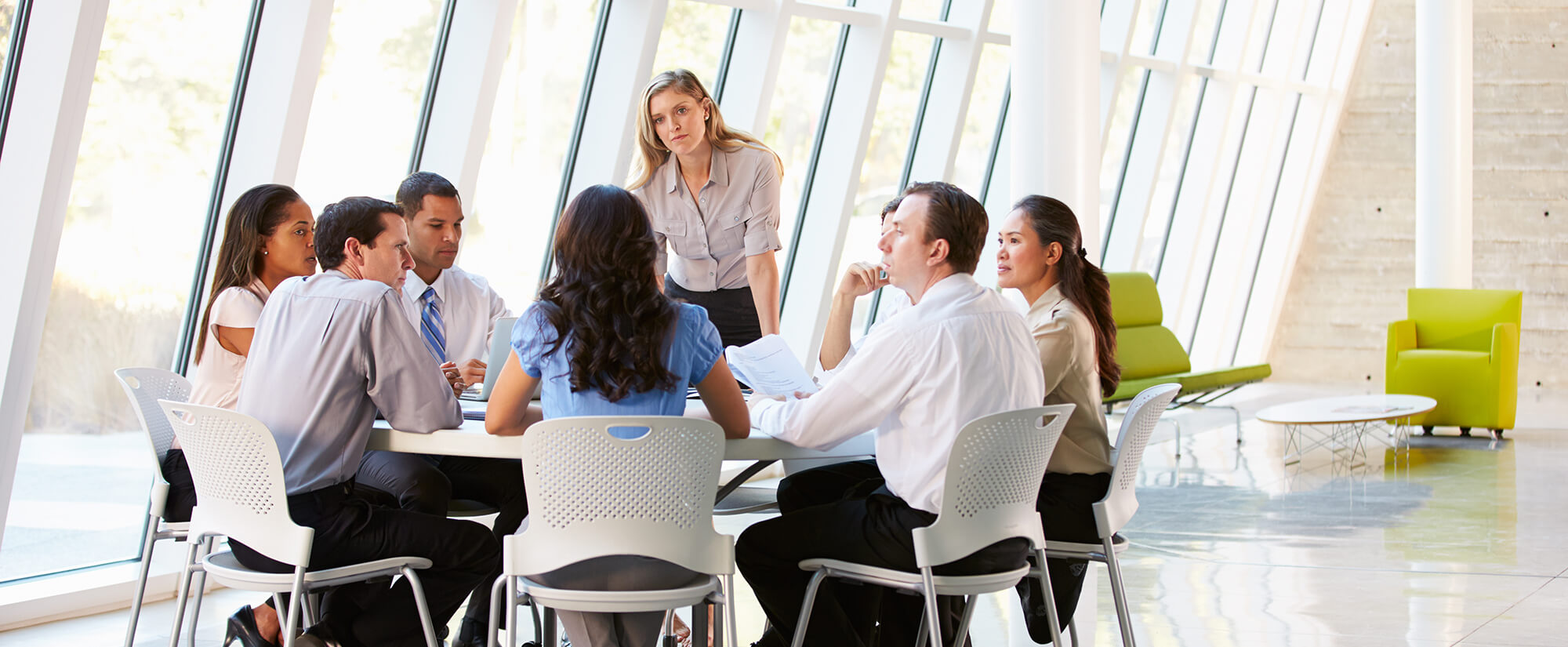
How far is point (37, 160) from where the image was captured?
3779 mm

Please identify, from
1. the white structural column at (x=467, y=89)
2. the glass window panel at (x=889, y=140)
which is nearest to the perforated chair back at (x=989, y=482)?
the white structural column at (x=467, y=89)

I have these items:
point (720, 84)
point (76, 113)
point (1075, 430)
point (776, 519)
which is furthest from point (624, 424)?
point (720, 84)

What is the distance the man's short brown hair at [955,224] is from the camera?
A: 2.67m

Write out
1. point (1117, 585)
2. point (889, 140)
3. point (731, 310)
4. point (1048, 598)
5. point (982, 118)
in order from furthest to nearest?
point (982, 118) → point (889, 140) → point (731, 310) → point (1117, 585) → point (1048, 598)

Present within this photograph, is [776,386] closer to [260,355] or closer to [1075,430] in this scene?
[1075,430]

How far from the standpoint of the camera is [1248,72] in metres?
11.8

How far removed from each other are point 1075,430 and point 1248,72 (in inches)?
387

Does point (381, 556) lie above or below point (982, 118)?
below

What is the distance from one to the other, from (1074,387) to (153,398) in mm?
2228

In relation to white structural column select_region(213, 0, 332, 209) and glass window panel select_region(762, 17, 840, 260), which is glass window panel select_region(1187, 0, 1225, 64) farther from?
white structural column select_region(213, 0, 332, 209)

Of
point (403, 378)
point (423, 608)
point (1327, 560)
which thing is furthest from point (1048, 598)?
point (1327, 560)

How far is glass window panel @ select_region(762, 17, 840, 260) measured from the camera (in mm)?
7523

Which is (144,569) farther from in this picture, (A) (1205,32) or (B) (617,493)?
(A) (1205,32)

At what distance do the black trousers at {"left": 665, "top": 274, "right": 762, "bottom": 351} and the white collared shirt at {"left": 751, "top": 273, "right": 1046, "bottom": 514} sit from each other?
153cm
